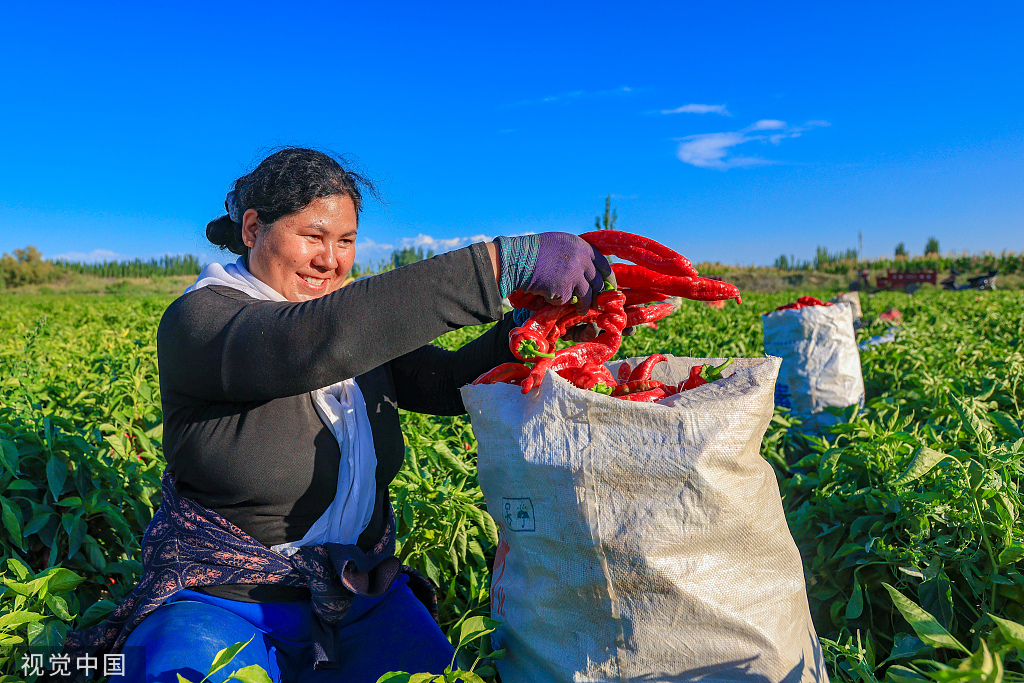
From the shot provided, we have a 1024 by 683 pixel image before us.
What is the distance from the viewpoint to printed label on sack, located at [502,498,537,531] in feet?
3.45

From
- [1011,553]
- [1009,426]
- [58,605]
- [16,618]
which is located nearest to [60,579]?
[58,605]

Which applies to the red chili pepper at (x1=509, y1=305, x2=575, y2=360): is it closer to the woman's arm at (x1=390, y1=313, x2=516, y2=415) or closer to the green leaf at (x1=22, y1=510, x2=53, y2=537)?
the woman's arm at (x1=390, y1=313, x2=516, y2=415)

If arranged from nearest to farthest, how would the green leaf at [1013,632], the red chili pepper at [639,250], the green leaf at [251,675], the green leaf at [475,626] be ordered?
the green leaf at [1013,632], the green leaf at [251,675], the green leaf at [475,626], the red chili pepper at [639,250]

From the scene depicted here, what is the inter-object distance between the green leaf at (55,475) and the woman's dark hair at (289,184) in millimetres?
1016

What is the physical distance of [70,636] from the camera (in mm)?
1398

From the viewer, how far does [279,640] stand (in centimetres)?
139

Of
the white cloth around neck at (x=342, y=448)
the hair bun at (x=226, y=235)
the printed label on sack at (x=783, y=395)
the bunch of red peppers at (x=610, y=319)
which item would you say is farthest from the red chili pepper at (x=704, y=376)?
the printed label on sack at (x=783, y=395)

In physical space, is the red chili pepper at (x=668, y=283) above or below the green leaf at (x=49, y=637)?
above

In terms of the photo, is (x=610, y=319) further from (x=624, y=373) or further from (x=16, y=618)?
(x=16, y=618)

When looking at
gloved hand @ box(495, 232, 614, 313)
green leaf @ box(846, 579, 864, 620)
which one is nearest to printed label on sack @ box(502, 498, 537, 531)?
gloved hand @ box(495, 232, 614, 313)

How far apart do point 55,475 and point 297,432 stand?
1.12 meters

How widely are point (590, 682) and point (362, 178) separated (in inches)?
55.4

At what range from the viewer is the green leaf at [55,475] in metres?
1.90

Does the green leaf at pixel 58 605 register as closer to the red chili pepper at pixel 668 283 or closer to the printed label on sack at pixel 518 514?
the printed label on sack at pixel 518 514
